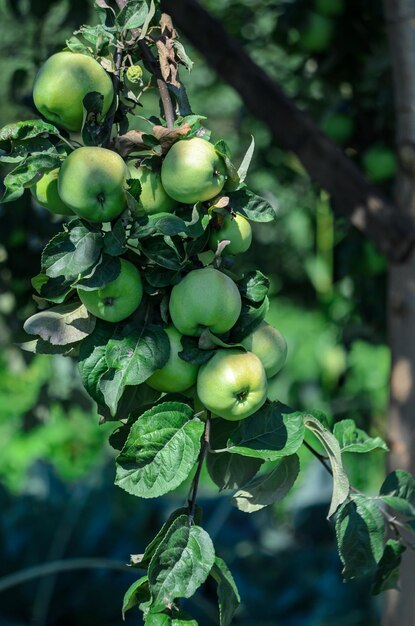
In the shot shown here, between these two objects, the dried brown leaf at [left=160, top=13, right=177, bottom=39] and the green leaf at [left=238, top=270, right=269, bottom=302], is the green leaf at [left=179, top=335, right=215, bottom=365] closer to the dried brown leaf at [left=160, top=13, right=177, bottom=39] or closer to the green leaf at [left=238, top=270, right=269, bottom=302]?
the green leaf at [left=238, top=270, right=269, bottom=302]

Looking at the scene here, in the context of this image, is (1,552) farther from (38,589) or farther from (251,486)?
(251,486)

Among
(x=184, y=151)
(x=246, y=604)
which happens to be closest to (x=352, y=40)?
(x=184, y=151)

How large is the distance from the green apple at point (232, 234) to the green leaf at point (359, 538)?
20 centimetres

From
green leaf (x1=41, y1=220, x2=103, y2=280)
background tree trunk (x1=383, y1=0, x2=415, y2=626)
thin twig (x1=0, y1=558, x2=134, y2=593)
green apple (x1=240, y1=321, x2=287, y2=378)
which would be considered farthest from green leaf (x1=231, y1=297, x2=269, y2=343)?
thin twig (x1=0, y1=558, x2=134, y2=593)

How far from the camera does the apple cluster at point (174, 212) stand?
1.76 ft

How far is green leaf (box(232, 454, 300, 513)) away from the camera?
606mm

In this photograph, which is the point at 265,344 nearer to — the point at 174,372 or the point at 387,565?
the point at 174,372

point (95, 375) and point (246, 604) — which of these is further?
point (246, 604)

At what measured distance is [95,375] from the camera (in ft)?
1.82

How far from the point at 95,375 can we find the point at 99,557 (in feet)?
5.42

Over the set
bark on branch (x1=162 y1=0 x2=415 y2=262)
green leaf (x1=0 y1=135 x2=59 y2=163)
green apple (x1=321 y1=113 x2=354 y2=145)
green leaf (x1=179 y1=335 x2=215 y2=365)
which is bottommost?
green apple (x1=321 y1=113 x2=354 y2=145)

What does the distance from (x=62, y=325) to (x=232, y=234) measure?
0.13m

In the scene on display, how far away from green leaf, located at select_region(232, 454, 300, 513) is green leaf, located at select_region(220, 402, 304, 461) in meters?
0.04

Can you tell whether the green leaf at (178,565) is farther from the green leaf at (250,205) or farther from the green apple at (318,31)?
the green apple at (318,31)
